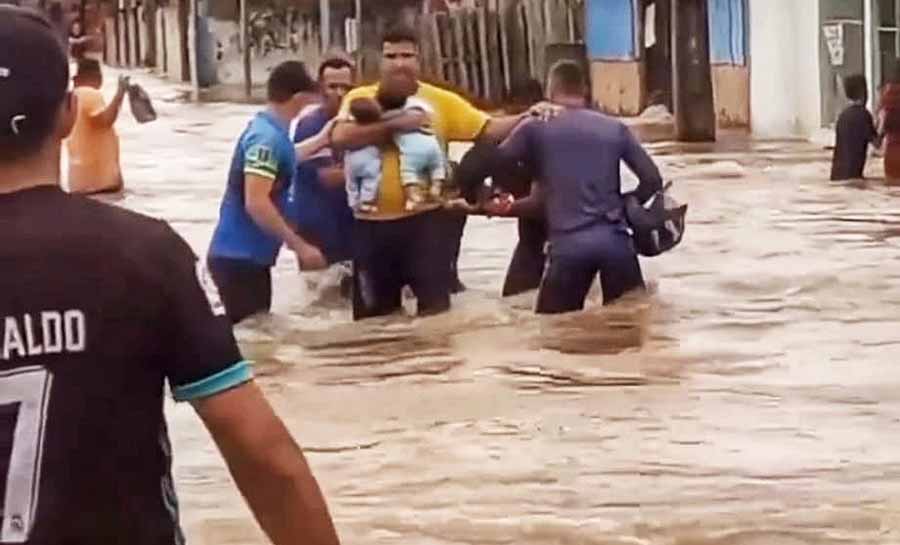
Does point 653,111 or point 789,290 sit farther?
point 653,111

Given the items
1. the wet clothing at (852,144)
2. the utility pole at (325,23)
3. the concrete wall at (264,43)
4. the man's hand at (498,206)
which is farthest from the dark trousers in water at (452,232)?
the concrete wall at (264,43)

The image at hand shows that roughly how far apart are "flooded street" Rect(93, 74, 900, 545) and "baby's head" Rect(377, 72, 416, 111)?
1189mm

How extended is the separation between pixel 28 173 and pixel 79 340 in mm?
239

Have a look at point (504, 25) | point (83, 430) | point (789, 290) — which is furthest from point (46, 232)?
point (504, 25)

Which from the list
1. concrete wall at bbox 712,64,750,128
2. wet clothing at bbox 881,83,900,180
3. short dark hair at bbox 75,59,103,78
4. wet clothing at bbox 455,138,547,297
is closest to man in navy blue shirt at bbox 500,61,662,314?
wet clothing at bbox 455,138,547,297

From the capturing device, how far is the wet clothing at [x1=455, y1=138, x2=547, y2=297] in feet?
39.6

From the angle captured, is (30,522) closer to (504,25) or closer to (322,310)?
(322,310)

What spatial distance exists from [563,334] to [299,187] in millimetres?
1722

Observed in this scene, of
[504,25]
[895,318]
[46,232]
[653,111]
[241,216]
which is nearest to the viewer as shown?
[46,232]

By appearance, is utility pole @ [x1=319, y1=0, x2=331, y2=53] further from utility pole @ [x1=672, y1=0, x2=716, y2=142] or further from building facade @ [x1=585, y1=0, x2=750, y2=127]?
utility pole @ [x1=672, y1=0, x2=716, y2=142]

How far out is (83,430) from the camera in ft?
10.5

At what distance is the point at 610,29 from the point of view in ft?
124

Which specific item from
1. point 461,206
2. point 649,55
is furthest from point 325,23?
point 461,206

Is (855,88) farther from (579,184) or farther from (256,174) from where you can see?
(256,174)
